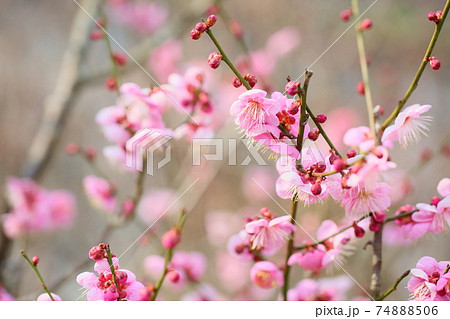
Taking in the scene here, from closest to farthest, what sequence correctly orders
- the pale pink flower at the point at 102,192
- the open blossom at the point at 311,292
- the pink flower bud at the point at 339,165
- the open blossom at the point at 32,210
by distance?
the pink flower bud at the point at 339,165 → the open blossom at the point at 311,292 → the pale pink flower at the point at 102,192 → the open blossom at the point at 32,210

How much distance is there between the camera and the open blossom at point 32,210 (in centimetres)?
132

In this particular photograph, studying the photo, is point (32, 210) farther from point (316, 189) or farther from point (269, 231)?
point (316, 189)

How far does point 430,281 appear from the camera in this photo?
621 mm

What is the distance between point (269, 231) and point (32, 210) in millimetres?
967

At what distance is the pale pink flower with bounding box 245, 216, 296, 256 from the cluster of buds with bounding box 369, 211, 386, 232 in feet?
0.34

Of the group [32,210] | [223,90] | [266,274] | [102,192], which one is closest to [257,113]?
[266,274]

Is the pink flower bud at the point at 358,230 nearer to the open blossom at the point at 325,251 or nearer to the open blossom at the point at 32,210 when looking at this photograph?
the open blossom at the point at 325,251

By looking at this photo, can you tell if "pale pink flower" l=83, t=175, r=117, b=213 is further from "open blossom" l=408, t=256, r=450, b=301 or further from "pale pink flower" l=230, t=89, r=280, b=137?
"open blossom" l=408, t=256, r=450, b=301

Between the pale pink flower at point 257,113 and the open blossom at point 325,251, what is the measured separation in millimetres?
198

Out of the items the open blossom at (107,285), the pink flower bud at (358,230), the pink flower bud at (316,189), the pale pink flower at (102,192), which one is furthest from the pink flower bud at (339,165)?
the pale pink flower at (102,192)

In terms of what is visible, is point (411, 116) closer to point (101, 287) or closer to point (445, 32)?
point (101, 287)

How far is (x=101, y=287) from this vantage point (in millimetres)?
610
